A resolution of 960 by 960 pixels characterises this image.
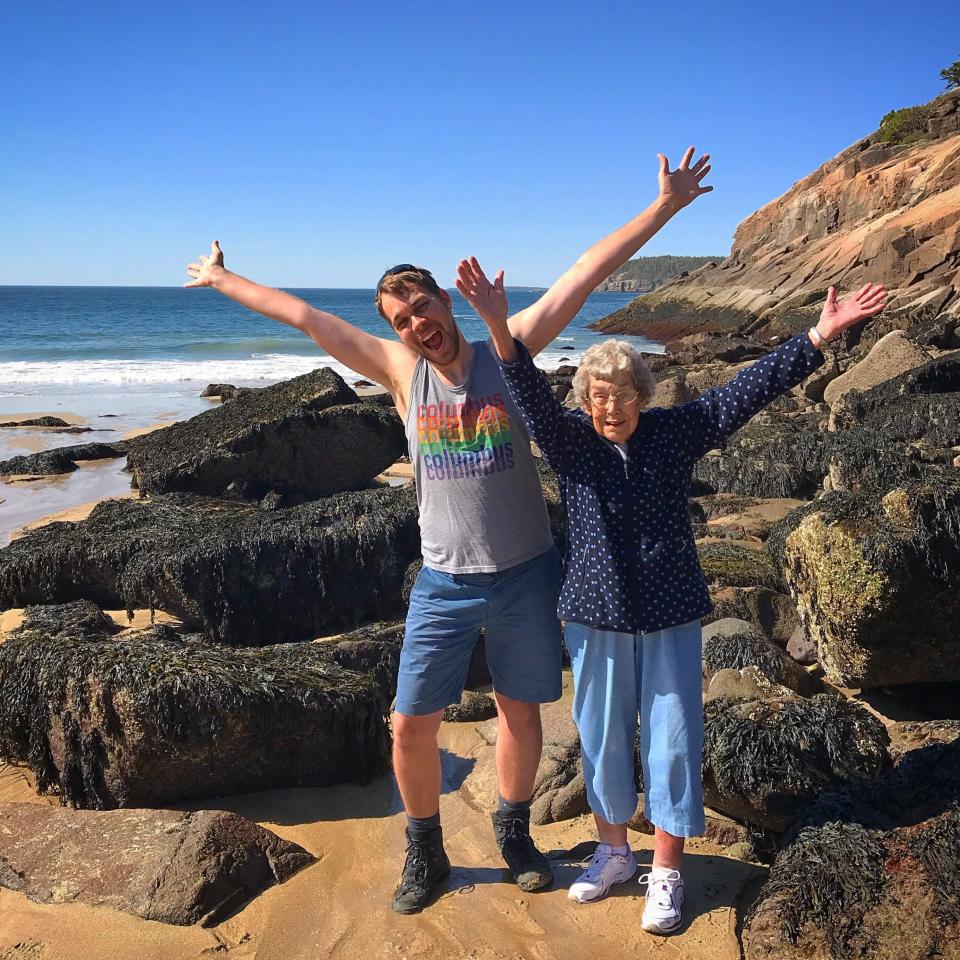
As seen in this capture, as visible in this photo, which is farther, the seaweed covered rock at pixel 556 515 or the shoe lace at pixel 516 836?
the seaweed covered rock at pixel 556 515

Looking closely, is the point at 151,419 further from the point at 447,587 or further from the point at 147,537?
the point at 447,587

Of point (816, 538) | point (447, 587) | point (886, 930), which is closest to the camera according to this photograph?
point (886, 930)

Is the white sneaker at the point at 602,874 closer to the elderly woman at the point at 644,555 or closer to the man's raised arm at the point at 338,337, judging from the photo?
the elderly woman at the point at 644,555

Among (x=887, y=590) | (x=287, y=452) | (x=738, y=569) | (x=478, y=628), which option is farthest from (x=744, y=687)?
(x=287, y=452)

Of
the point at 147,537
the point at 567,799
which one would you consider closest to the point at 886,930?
the point at 567,799

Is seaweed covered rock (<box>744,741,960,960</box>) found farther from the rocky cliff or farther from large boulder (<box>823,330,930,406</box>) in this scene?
the rocky cliff

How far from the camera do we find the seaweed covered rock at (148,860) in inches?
113

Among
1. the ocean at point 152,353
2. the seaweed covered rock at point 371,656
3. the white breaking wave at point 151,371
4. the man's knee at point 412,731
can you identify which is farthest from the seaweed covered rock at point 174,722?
the white breaking wave at point 151,371

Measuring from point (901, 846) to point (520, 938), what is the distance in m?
1.13

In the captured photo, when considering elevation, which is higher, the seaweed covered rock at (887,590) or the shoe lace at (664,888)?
the seaweed covered rock at (887,590)

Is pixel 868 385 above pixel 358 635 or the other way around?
above

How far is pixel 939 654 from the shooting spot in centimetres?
341

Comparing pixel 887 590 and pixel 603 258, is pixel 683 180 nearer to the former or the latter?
pixel 603 258

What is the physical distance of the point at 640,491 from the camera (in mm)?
2785
